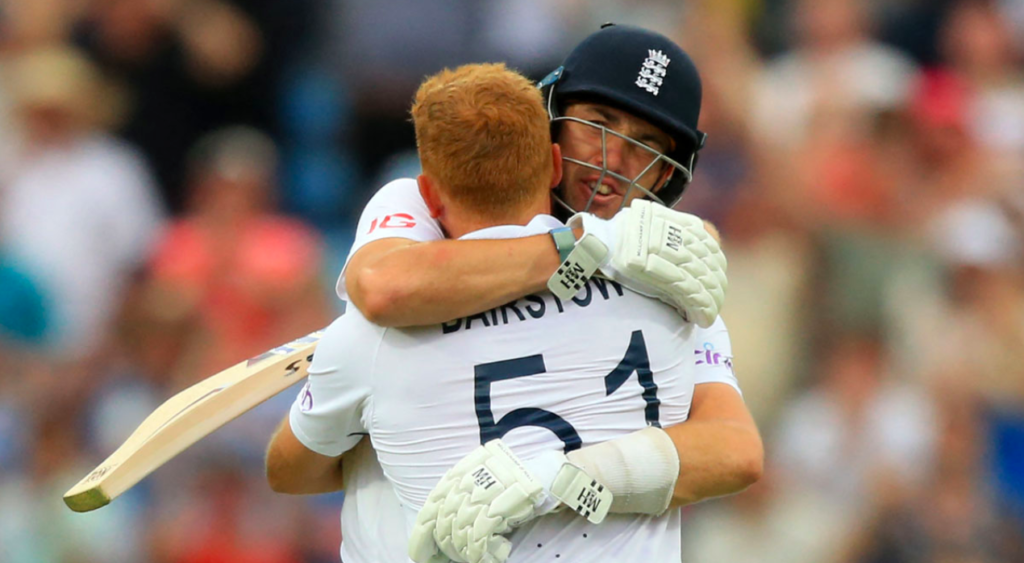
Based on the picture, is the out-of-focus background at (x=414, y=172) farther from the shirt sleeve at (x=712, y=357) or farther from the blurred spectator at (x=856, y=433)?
the shirt sleeve at (x=712, y=357)

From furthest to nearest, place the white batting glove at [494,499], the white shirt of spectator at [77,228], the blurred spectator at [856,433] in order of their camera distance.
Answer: the white shirt of spectator at [77,228]
the blurred spectator at [856,433]
the white batting glove at [494,499]

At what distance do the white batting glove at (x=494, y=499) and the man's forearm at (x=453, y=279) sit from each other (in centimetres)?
28

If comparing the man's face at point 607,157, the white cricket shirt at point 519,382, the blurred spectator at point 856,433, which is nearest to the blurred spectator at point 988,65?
the blurred spectator at point 856,433

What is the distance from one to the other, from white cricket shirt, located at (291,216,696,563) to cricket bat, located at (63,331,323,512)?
61 centimetres

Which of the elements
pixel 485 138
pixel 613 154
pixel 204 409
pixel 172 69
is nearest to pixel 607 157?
pixel 613 154

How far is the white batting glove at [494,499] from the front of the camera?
2480 mm

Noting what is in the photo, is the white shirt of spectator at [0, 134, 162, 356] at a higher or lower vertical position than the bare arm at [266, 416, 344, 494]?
lower

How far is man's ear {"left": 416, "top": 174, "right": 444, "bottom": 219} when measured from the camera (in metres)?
Answer: 2.70

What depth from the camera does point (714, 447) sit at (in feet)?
9.16

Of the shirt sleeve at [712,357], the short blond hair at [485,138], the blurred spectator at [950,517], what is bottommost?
the blurred spectator at [950,517]

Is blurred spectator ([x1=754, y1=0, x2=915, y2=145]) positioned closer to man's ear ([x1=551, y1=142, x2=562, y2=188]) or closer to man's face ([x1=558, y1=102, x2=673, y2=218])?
man's face ([x1=558, y1=102, x2=673, y2=218])

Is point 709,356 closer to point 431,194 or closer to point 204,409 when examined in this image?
point 431,194

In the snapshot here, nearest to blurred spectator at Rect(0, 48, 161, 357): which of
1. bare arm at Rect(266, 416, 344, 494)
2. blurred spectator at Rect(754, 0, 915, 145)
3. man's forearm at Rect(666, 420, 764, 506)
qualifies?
blurred spectator at Rect(754, 0, 915, 145)

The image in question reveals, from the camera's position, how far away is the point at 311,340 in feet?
11.3
